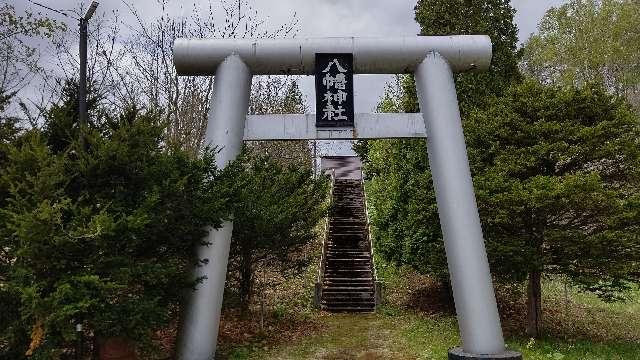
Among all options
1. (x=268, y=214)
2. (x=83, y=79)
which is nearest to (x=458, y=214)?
(x=268, y=214)

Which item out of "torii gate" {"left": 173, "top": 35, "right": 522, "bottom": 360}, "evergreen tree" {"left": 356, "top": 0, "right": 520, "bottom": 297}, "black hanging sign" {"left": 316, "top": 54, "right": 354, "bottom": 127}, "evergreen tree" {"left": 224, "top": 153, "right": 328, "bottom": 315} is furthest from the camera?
"evergreen tree" {"left": 356, "top": 0, "right": 520, "bottom": 297}

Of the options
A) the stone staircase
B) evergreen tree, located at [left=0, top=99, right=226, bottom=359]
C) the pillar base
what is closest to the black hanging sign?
evergreen tree, located at [left=0, top=99, right=226, bottom=359]

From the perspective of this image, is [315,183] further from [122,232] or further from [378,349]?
[122,232]

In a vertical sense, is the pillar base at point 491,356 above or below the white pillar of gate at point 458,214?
below

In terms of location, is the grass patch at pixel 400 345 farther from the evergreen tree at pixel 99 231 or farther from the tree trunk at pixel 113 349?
the evergreen tree at pixel 99 231

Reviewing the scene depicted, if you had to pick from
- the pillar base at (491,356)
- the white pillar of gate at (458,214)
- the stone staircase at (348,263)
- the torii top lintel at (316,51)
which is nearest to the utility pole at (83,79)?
the torii top lintel at (316,51)

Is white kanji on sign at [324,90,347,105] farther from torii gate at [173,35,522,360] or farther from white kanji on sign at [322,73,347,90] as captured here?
torii gate at [173,35,522,360]

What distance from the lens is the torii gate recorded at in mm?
8688

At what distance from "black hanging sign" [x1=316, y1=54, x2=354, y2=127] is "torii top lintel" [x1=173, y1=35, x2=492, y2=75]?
0.15 meters

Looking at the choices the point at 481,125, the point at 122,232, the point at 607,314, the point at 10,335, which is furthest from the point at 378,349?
the point at 607,314

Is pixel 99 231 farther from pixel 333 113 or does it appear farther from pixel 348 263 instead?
pixel 348 263

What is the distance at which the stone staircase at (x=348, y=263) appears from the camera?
15070 mm

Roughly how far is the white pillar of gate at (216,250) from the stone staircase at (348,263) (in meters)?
6.40

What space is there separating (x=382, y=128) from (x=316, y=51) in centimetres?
171
